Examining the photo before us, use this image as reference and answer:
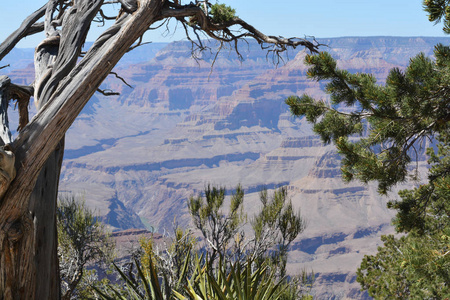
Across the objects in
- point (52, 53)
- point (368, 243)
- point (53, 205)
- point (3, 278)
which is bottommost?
point (368, 243)

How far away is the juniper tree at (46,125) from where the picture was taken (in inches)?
119

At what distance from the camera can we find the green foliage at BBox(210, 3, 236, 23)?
473cm

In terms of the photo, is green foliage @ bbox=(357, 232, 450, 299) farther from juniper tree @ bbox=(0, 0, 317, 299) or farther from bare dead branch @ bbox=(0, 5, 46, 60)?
bare dead branch @ bbox=(0, 5, 46, 60)

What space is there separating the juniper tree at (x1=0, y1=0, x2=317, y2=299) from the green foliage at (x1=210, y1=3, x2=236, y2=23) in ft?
1.20

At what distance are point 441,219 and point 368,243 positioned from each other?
159276mm

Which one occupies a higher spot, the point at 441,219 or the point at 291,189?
the point at 441,219

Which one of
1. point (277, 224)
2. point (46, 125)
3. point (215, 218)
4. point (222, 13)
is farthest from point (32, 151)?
point (277, 224)

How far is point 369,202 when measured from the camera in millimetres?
186250

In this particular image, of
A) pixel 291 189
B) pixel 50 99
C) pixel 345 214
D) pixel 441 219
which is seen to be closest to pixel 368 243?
pixel 345 214

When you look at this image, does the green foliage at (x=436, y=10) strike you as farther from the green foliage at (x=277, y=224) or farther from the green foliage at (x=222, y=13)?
the green foliage at (x=277, y=224)

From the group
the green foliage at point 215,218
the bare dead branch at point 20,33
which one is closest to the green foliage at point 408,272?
the green foliage at point 215,218

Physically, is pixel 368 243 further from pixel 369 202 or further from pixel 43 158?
pixel 43 158

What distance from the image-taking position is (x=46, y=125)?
3.14 m

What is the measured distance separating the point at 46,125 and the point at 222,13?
7.72 feet
